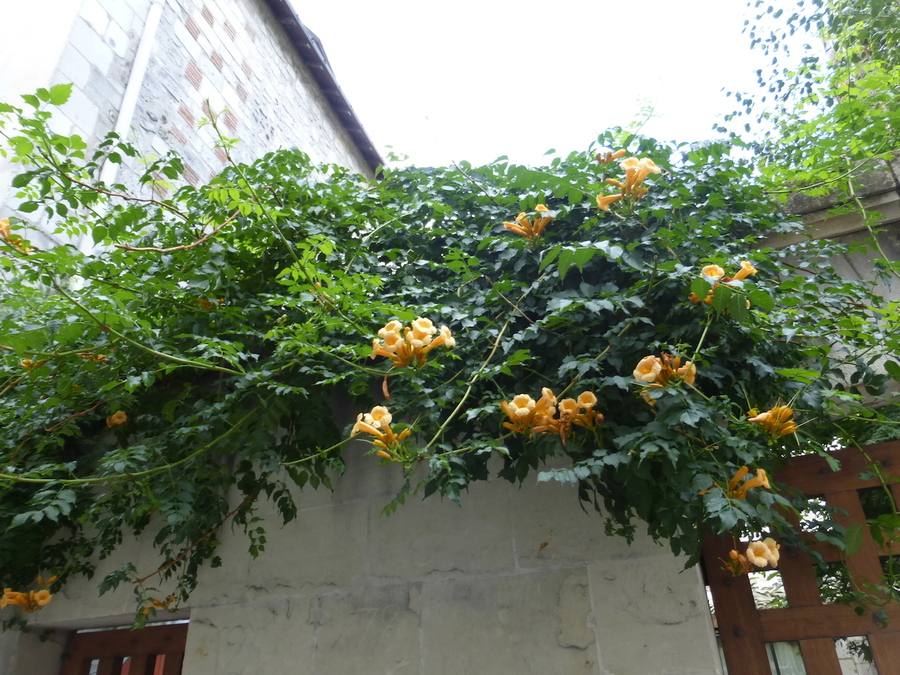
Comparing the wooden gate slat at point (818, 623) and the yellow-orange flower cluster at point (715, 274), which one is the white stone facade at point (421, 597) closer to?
the wooden gate slat at point (818, 623)

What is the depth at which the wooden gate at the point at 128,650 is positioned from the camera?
2.81 metres

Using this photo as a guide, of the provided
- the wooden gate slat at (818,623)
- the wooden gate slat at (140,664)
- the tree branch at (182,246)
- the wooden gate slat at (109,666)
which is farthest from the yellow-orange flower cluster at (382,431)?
the wooden gate slat at (109,666)

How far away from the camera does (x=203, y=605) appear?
253 cm

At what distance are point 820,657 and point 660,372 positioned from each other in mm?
996

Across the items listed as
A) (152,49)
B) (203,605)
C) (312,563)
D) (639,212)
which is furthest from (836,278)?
(152,49)

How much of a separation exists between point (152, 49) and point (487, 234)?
3.38m

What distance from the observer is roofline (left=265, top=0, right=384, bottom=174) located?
21.4ft

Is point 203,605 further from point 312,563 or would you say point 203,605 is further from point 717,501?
point 717,501

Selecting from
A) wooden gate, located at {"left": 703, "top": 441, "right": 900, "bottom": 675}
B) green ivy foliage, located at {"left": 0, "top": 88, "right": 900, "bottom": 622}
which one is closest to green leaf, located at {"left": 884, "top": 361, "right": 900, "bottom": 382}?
green ivy foliage, located at {"left": 0, "top": 88, "right": 900, "bottom": 622}

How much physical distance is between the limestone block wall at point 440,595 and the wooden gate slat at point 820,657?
28 cm

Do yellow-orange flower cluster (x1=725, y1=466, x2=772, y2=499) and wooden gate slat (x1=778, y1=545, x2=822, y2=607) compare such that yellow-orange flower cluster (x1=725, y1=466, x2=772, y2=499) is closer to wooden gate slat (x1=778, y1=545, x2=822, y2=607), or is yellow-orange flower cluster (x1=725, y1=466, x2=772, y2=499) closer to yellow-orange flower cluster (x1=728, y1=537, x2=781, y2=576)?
yellow-orange flower cluster (x1=728, y1=537, x2=781, y2=576)

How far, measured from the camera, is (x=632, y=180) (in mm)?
1921

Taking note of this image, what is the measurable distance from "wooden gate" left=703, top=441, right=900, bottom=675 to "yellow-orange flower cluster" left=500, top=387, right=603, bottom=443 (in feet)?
2.45

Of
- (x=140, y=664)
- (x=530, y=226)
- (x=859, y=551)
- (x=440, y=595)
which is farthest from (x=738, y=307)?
(x=140, y=664)
